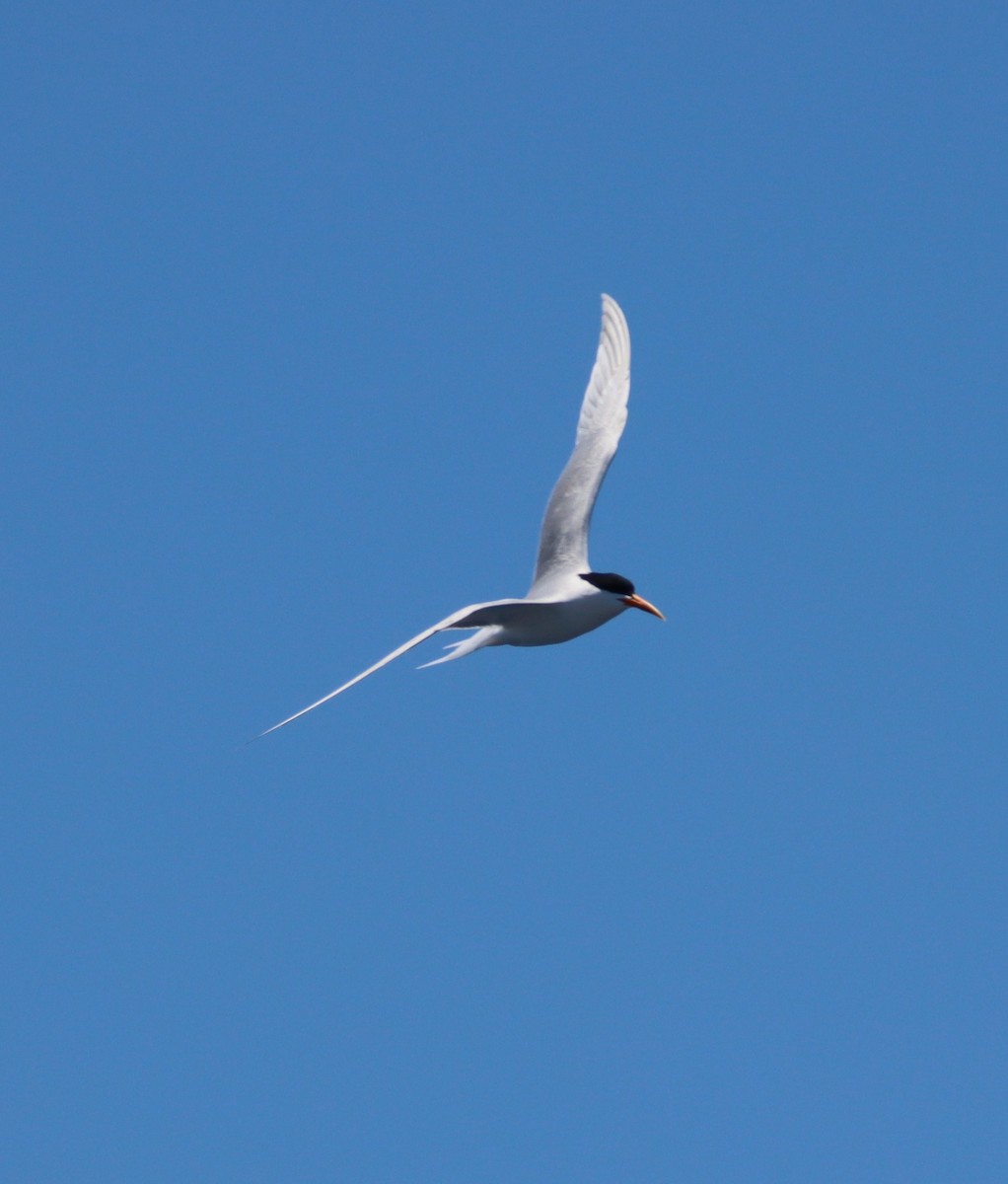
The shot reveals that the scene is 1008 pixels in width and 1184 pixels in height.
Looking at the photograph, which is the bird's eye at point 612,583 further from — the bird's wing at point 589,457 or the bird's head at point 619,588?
the bird's wing at point 589,457

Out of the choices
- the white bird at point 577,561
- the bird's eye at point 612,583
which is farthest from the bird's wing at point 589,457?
the bird's eye at point 612,583

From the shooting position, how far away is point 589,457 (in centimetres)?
1559

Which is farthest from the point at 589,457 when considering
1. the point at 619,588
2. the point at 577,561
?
the point at 619,588

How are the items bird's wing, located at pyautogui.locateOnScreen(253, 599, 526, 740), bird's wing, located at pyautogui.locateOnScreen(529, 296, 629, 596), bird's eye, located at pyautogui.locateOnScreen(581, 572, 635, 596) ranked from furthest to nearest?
bird's wing, located at pyautogui.locateOnScreen(529, 296, 629, 596) < bird's eye, located at pyautogui.locateOnScreen(581, 572, 635, 596) < bird's wing, located at pyautogui.locateOnScreen(253, 599, 526, 740)

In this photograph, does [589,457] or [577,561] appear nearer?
[577,561]

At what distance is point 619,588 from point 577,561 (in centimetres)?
133

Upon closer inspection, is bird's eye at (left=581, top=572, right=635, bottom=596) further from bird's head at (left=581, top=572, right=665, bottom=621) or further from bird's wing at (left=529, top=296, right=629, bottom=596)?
bird's wing at (left=529, top=296, right=629, bottom=596)

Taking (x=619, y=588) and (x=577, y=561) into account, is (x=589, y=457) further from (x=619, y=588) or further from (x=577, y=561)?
(x=619, y=588)

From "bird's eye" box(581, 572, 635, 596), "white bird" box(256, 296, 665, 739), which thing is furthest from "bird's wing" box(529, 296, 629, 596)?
"bird's eye" box(581, 572, 635, 596)

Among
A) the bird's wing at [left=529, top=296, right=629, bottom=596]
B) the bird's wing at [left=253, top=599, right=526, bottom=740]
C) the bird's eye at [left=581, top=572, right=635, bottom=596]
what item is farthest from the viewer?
the bird's wing at [left=529, top=296, right=629, bottom=596]

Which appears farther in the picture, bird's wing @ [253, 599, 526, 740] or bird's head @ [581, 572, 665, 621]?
bird's head @ [581, 572, 665, 621]

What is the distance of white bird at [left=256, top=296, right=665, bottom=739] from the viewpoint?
41.6 feet

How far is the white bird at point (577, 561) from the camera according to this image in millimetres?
12672

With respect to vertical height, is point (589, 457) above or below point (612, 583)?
above
